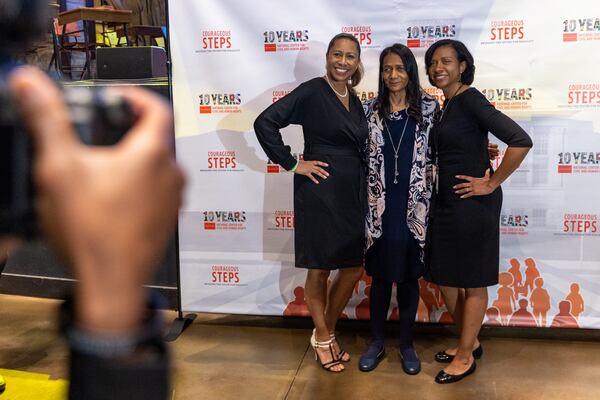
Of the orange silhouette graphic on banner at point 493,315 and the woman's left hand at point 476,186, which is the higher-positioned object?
the woman's left hand at point 476,186

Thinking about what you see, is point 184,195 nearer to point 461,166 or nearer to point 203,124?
point 461,166

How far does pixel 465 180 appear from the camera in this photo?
2.44 meters

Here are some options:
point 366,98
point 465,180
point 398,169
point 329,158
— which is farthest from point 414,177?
point 366,98

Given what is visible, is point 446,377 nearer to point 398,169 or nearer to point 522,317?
point 522,317

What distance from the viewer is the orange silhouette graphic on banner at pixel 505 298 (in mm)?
3027

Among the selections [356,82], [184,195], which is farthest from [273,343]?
[184,195]

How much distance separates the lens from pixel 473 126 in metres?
2.41

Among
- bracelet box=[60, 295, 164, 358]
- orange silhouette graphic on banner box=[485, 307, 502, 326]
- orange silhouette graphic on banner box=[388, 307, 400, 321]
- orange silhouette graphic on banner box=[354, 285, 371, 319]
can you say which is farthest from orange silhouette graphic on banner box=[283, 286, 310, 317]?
bracelet box=[60, 295, 164, 358]

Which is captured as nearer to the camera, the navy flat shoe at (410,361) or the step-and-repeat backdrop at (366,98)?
the navy flat shoe at (410,361)

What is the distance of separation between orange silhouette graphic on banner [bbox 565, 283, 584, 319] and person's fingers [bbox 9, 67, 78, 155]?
3.00m

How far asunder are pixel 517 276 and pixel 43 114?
2924mm

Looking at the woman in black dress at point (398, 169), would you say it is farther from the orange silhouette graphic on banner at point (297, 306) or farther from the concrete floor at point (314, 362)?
the orange silhouette graphic on banner at point (297, 306)

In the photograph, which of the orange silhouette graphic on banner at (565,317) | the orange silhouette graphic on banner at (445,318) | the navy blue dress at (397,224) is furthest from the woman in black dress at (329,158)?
the orange silhouette graphic on banner at (565,317)

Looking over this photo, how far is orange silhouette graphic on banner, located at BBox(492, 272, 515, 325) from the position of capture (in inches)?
119
